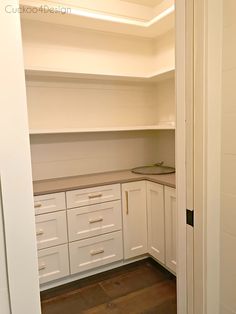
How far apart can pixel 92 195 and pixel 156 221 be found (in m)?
0.65

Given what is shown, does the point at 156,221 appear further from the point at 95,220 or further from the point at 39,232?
the point at 39,232

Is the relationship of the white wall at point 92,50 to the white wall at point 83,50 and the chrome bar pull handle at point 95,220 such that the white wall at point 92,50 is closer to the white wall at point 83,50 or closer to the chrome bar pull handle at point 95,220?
the white wall at point 83,50

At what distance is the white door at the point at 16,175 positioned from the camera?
0.64 metres

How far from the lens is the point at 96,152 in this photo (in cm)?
267

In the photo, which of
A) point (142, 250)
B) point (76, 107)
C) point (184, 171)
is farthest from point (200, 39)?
point (142, 250)

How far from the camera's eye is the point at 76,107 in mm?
2527

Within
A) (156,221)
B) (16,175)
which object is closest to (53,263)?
(156,221)

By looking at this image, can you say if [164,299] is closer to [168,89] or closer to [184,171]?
[184,171]

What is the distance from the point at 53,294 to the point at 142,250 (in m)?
0.89

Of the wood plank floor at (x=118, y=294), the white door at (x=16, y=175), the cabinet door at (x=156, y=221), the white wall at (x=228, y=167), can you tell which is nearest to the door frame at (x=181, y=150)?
the white wall at (x=228, y=167)

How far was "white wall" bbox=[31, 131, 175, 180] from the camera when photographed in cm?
242

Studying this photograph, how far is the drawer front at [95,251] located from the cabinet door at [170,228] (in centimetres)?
45

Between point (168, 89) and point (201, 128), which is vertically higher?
point (168, 89)

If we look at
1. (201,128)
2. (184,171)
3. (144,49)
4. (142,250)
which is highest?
(144,49)
